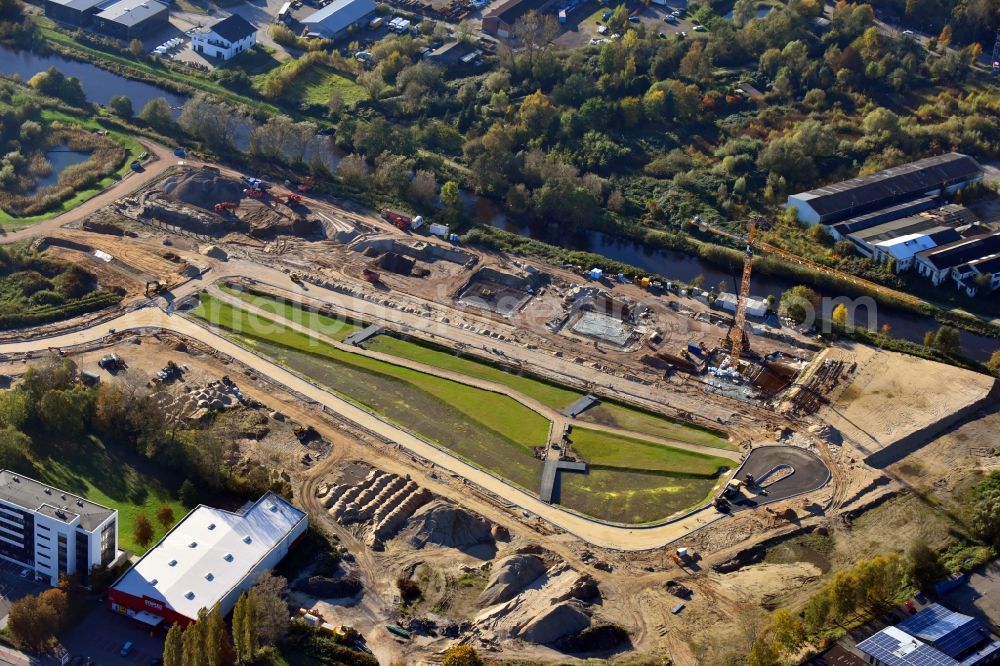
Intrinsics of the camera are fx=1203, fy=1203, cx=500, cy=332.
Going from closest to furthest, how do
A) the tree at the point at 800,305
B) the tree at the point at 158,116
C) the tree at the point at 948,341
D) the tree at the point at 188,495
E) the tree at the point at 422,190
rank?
the tree at the point at 188,495, the tree at the point at 948,341, the tree at the point at 800,305, the tree at the point at 422,190, the tree at the point at 158,116

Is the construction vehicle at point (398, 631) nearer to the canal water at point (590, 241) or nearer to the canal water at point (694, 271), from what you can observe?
the canal water at point (694, 271)

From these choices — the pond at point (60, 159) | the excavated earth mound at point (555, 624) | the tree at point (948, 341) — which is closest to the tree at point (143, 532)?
the excavated earth mound at point (555, 624)

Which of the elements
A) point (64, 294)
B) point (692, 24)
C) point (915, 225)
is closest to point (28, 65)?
point (64, 294)

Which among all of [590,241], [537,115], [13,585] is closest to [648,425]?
[590,241]

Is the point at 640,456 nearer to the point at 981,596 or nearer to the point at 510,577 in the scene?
the point at 510,577

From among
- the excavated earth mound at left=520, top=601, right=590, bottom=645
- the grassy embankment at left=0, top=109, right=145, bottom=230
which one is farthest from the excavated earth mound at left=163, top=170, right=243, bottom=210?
the excavated earth mound at left=520, top=601, right=590, bottom=645

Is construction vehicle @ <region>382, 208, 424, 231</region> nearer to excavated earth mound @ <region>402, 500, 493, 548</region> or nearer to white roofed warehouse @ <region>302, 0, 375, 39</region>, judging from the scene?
excavated earth mound @ <region>402, 500, 493, 548</region>

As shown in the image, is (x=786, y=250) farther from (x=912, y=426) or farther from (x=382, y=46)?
(x=382, y=46)
